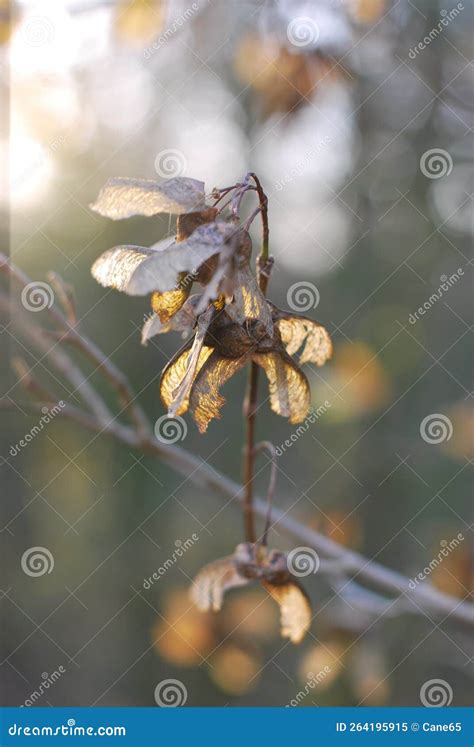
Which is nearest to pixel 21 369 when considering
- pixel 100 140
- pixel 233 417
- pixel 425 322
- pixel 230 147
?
Answer: pixel 230 147

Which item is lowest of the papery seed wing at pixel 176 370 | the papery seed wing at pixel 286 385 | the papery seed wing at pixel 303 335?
the papery seed wing at pixel 176 370

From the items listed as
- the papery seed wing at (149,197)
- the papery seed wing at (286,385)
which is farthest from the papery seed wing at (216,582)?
the papery seed wing at (149,197)

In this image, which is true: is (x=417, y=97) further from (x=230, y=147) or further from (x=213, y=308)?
(x=213, y=308)

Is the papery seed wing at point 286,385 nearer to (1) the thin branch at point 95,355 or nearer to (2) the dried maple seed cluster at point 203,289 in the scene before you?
(2) the dried maple seed cluster at point 203,289

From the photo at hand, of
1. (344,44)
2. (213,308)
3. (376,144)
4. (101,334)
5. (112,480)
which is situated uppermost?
(376,144)

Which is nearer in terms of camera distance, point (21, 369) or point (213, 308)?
point (213, 308)

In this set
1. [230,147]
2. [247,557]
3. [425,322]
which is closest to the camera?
[247,557]

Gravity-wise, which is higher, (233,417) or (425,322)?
(425,322)

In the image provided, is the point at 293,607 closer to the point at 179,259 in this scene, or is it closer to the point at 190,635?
the point at 179,259

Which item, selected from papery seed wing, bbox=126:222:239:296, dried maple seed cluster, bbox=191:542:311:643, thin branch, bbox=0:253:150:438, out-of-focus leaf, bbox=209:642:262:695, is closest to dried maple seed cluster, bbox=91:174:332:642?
papery seed wing, bbox=126:222:239:296
